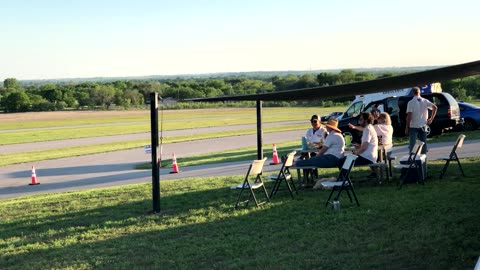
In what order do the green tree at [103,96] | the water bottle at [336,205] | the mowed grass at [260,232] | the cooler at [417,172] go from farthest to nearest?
the green tree at [103,96] → the cooler at [417,172] → the water bottle at [336,205] → the mowed grass at [260,232]

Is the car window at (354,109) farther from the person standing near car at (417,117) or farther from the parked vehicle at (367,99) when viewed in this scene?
the person standing near car at (417,117)

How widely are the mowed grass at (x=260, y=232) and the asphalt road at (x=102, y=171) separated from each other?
4.18 meters

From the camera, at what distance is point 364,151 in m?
10.2

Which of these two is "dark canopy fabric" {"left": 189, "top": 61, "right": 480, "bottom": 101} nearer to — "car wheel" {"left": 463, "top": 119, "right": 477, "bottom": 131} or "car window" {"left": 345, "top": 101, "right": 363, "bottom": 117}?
"car window" {"left": 345, "top": 101, "right": 363, "bottom": 117}

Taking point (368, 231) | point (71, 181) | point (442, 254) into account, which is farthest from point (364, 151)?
point (71, 181)

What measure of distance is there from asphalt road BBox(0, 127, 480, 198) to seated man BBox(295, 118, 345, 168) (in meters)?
4.68

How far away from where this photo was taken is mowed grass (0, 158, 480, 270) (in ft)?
20.0

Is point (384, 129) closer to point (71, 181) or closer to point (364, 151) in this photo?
point (364, 151)

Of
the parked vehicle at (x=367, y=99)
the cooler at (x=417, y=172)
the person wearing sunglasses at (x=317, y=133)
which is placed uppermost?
the parked vehicle at (x=367, y=99)

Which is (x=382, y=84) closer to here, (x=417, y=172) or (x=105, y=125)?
(x=417, y=172)

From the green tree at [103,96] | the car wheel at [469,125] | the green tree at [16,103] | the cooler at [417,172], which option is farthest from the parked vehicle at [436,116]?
the green tree at [103,96]

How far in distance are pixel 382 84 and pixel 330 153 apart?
6.14 ft

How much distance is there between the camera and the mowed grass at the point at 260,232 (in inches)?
240

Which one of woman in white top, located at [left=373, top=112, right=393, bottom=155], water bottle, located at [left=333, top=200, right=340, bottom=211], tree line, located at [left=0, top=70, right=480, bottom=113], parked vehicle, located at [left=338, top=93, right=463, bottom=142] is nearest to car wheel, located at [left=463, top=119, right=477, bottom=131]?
parked vehicle, located at [left=338, top=93, right=463, bottom=142]
